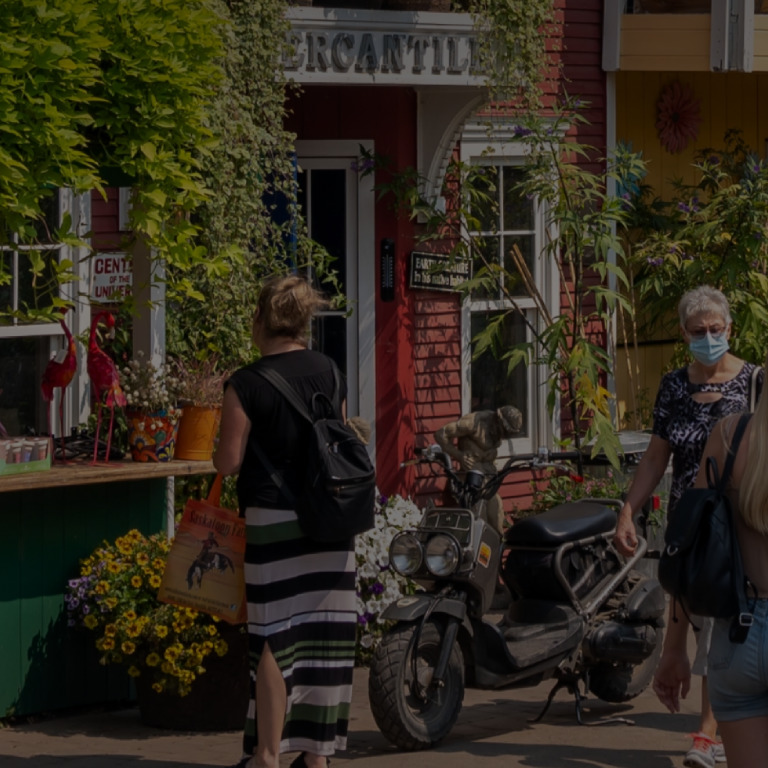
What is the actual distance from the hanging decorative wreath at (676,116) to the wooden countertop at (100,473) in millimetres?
6299

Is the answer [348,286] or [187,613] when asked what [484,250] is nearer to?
[348,286]

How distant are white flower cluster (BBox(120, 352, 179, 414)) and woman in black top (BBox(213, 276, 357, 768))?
4.30 feet

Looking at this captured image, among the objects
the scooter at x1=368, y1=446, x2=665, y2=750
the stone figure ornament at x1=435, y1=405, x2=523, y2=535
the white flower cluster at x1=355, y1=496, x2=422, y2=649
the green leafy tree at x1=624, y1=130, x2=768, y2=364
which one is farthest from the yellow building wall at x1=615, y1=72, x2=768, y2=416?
the scooter at x1=368, y1=446, x2=665, y2=750

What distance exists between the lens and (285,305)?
5.76 metres

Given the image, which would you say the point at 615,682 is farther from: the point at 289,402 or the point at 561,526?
the point at 289,402

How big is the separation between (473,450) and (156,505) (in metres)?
3.24

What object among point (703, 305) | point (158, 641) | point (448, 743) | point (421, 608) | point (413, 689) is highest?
point (703, 305)

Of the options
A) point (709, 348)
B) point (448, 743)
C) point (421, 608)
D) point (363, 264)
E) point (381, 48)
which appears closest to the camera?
point (709, 348)

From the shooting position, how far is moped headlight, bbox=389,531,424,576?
262 inches

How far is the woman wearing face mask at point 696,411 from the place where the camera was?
6.27 m

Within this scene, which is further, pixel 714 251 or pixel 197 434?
pixel 714 251

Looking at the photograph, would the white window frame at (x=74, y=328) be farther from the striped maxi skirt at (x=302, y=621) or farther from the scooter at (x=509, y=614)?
the striped maxi skirt at (x=302, y=621)

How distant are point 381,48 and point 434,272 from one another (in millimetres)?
1778

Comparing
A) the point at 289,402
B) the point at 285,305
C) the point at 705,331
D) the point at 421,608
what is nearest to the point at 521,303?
the point at 705,331
